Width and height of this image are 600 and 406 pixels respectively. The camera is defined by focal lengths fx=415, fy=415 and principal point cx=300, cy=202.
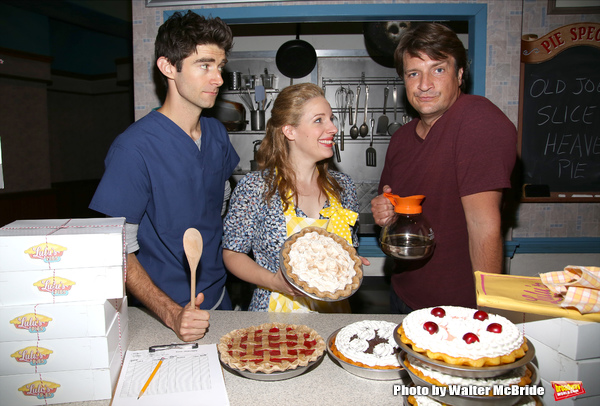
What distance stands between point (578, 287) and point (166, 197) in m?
1.59

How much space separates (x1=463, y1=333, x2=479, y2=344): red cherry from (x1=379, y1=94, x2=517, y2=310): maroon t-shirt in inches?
32.2

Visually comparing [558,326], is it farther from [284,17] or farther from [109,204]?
[284,17]

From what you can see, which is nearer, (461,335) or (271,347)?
(461,335)

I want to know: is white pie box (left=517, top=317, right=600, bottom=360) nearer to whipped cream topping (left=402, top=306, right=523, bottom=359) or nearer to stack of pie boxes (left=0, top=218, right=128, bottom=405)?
whipped cream topping (left=402, top=306, right=523, bottom=359)

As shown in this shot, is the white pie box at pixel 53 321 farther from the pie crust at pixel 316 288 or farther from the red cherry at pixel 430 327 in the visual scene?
the red cherry at pixel 430 327

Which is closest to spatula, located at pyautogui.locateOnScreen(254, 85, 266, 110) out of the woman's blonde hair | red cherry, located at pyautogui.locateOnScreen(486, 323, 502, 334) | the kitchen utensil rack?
the kitchen utensil rack

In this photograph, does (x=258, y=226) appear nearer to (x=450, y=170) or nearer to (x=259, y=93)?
(x=450, y=170)

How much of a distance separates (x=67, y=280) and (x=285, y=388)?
2.20 ft

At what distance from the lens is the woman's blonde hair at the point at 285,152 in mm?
2025

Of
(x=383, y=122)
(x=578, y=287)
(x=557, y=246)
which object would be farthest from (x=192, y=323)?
(x=383, y=122)

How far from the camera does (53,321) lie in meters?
1.12

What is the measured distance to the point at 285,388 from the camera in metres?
1.18

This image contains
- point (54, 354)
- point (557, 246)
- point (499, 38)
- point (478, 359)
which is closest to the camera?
point (478, 359)

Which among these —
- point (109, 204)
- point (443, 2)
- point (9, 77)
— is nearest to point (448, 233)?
point (109, 204)
